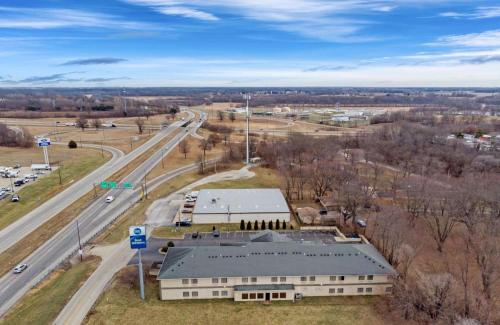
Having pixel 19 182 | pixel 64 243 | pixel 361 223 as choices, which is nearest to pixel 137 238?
pixel 64 243

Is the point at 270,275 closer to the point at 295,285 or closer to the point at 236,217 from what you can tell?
the point at 295,285

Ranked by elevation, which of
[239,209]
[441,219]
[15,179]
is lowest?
[441,219]

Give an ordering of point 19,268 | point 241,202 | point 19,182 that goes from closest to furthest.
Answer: point 19,268
point 241,202
point 19,182

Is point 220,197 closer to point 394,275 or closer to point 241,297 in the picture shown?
point 241,297

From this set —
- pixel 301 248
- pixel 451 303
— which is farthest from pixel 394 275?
pixel 301 248

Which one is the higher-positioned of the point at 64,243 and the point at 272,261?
the point at 272,261

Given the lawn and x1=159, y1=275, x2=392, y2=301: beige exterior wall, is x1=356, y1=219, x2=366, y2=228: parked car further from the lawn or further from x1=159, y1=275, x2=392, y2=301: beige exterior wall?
the lawn
